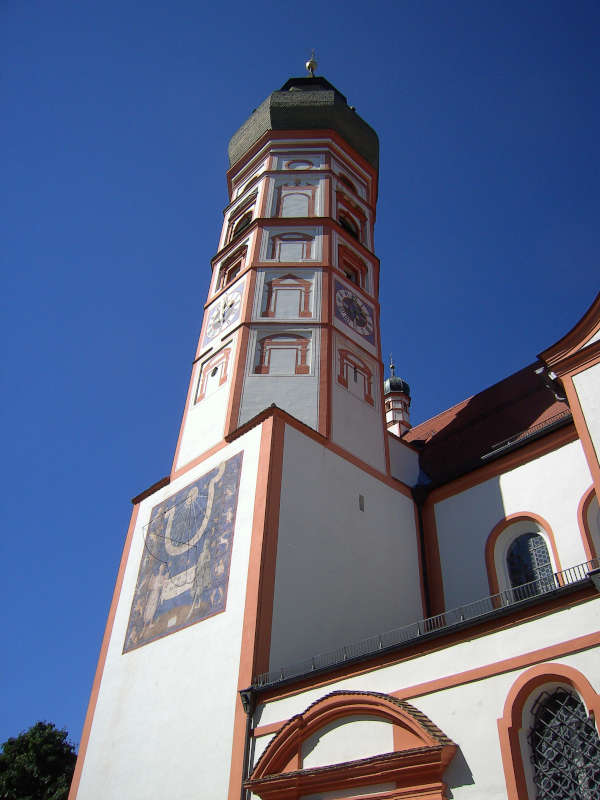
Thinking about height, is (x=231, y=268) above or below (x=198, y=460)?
above

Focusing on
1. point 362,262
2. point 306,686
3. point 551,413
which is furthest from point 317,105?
point 306,686

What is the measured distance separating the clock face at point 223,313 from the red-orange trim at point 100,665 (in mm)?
4750

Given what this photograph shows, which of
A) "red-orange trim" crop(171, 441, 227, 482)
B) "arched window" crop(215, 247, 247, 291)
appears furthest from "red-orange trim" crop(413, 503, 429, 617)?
"arched window" crop(215, 247, 247, 291)

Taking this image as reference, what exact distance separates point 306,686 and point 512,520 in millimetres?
5274

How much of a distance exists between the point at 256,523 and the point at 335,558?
1.59 meters

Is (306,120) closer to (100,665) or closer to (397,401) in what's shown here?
(397,401)

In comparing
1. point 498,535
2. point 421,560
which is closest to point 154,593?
point 421,560

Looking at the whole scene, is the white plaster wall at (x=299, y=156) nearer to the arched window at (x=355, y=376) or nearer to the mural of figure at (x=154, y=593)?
the arched window at (x=355, y=376)

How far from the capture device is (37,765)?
23.2 metres

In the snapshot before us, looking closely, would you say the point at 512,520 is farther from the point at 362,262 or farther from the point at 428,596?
the point at 362,262

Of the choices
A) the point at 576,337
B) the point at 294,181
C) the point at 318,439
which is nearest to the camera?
the point at 576,337

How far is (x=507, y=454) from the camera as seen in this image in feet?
43.8

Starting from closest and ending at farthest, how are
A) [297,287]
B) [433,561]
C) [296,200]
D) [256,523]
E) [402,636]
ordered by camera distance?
[256,523]
[402,636]
[433,561]
[297,287]
[296,200]

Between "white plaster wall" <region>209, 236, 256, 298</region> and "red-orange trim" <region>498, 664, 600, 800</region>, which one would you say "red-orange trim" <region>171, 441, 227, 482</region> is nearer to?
"white plaster wall" <region>209, 236, 256, 298</region>
